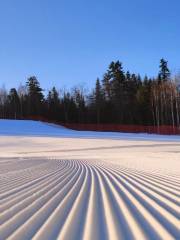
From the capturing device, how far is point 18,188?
7.69m

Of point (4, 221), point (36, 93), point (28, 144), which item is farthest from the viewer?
point (36, 93)

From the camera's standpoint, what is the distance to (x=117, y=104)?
84.2 m

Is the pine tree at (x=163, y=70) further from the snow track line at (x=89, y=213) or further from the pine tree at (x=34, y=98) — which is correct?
the snow track line at (x=89, y=213)

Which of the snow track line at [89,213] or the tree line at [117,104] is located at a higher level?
the tree line at [117,104]

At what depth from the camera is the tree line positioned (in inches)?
3155

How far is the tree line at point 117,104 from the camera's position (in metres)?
80.1

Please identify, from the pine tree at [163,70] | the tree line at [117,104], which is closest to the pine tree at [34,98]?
the tree line at [117,104]

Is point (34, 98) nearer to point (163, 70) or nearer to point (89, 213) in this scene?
point (163, 70)

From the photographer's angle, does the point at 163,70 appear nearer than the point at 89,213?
No

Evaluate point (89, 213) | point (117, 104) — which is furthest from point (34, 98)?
point (89, 213)

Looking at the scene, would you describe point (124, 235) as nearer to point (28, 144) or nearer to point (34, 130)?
point (28, 144)

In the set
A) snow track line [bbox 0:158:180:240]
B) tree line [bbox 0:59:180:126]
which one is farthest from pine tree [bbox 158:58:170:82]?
snow track line [bbox 0:158:180:240]

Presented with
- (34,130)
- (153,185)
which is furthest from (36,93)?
(153,185)

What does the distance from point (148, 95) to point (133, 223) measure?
79.8 metres
